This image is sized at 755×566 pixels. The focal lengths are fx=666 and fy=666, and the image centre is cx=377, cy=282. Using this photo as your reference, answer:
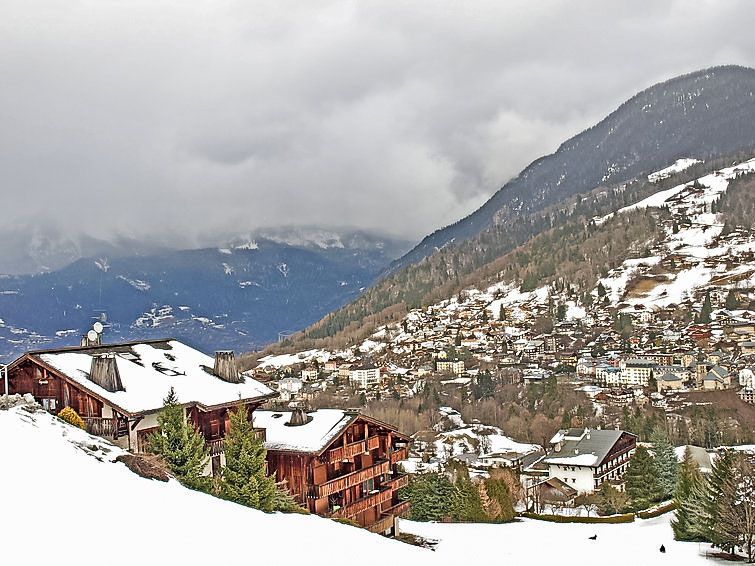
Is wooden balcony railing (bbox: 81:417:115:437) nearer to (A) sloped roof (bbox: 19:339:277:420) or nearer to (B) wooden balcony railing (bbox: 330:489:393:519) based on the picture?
(A) sloped roof (bbox: 19:339:277:420)

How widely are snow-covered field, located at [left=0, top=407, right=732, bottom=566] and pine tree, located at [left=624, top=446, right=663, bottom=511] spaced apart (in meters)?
44.7

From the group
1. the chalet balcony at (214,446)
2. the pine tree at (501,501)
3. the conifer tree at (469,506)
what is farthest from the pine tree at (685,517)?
the chalet balcony at (214,446)

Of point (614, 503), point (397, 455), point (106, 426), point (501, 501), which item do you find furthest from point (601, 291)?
point (106, 426)

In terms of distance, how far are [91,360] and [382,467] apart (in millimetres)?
14294

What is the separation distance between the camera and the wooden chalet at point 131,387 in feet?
76.1

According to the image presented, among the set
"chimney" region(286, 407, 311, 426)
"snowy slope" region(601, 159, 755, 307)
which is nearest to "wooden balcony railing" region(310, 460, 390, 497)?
"chimney" region(286, 407, 311, 426)

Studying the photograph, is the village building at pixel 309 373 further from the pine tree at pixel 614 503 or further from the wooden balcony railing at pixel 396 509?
the wooden balcony railing at pixel 396 509

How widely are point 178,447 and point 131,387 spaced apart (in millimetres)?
4639

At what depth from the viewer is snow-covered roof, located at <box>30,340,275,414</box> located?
2361 centimetres

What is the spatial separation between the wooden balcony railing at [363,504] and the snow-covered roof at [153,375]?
19.6ft

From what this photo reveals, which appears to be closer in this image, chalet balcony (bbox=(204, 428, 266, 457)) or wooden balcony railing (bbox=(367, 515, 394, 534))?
chalet balcony (bbox=(204, 428, 266, 457))

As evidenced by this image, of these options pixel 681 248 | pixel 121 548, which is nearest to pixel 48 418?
pixel 121 548

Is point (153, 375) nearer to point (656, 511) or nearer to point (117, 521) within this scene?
point (117, 521)

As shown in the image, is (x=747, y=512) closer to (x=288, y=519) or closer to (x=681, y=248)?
(x=288, y=519)
